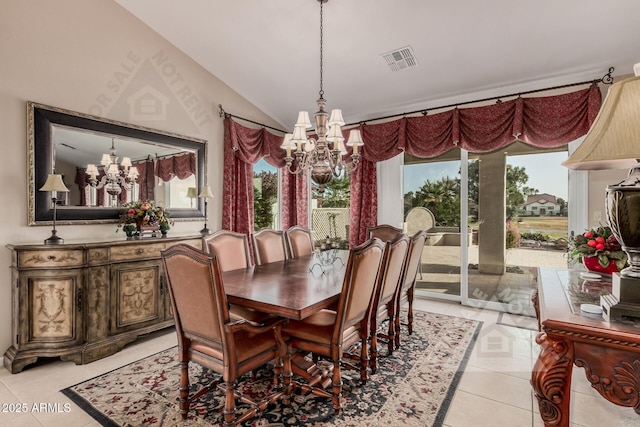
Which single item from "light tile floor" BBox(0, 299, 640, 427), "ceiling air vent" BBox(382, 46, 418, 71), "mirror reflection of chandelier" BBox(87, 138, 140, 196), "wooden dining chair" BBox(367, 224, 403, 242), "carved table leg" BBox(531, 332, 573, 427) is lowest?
"light tile floor" BBox(0, 299, 640, 427)

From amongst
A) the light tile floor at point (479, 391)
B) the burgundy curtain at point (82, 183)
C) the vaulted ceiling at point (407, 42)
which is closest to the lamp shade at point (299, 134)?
the vaulted ceiling at point (407, 42)

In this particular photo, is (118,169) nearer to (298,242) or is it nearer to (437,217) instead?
(298,242)

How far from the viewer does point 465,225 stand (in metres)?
4.26

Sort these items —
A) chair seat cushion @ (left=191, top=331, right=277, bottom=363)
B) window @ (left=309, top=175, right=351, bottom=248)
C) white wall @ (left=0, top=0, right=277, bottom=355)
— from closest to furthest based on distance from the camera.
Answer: chair seat cushion @ (left=191, top=331, right=277, bottom=363), white wall @ (left=0, top=0, right=277, bottom=355), window @ (left=309, top=175, right=351, bottom=248)

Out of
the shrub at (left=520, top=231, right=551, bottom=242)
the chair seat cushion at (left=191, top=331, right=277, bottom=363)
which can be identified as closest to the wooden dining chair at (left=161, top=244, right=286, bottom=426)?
the chair seat cushion at (left=191, top=331, right=277, bottom=363)

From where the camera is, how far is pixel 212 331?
1.73m

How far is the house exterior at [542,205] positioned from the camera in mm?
3741

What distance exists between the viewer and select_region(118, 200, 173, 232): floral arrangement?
330 cm

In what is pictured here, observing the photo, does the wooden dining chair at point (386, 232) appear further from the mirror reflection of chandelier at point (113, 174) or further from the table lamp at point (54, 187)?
the table lamp at point (54, 187)

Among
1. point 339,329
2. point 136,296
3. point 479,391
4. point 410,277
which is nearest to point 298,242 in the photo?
point 410,277

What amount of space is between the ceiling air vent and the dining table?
236 cm

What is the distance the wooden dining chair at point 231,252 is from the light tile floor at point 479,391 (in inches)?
42.2

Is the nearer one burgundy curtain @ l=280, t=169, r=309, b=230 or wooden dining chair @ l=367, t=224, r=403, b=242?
wooden dining chair @ l=367, t=224, r=403, b=242

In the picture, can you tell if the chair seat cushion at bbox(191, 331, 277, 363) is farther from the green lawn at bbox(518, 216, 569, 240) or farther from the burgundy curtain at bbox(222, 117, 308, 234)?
the green lawn at bbox(518, 216, 569, 240)
